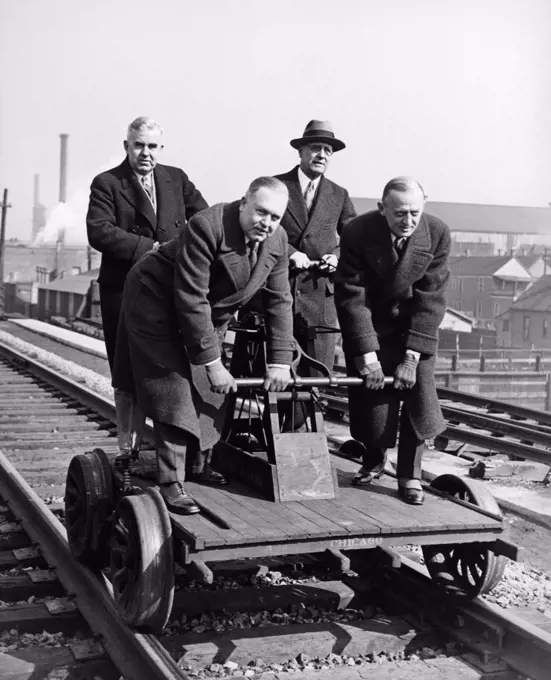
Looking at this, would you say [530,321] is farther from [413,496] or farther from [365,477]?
[413,496]

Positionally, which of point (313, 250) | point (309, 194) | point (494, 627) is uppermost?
point (309, 194)

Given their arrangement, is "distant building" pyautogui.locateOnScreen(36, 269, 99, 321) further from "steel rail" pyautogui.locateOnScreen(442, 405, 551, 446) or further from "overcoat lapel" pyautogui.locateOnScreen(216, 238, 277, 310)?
"overcoat lapel" pyautogui.locateOnScreen(216, 238, 277, 310)

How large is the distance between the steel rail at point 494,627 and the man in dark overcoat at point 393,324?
484mm

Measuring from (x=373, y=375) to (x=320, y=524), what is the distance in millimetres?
886

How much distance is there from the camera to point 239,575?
197 inches

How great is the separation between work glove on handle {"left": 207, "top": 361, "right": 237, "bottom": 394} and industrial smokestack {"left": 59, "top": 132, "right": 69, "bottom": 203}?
86092mm

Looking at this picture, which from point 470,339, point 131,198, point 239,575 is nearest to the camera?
point 239,575

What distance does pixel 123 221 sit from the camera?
561 cm

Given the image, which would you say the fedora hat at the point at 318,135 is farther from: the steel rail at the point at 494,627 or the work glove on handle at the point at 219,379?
the steel rail at the point at 494,627

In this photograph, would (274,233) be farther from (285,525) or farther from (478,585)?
(478,585)

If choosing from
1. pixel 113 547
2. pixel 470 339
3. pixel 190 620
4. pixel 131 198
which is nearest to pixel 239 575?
pixel 190 620

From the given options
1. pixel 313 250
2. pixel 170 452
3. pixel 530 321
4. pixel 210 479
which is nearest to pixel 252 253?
pixel 170 452

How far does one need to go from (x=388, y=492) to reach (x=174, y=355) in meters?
1.23

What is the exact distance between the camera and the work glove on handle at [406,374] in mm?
4559
